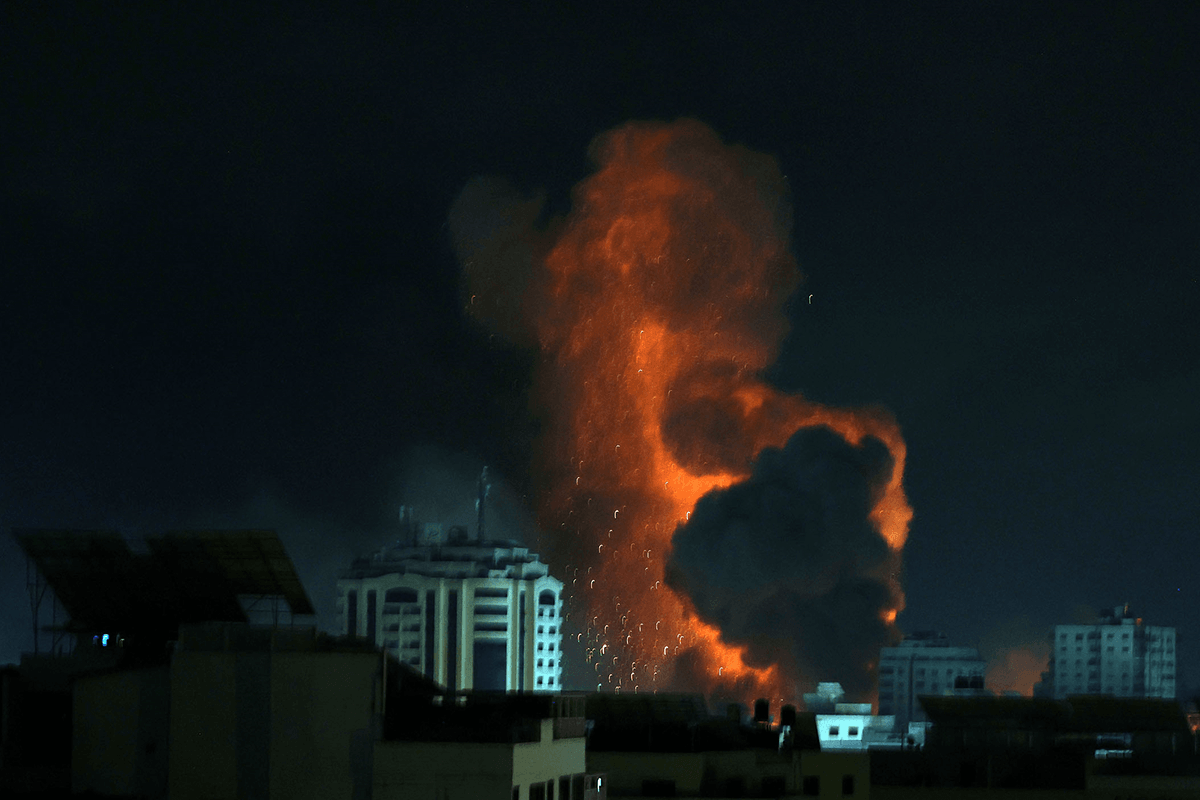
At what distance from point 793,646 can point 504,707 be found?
80.2 m

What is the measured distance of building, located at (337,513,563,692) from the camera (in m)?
151

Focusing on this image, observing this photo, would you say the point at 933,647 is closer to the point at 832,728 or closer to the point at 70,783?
the point at 832,728

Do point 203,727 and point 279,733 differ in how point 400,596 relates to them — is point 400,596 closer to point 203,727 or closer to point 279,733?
point 203,727

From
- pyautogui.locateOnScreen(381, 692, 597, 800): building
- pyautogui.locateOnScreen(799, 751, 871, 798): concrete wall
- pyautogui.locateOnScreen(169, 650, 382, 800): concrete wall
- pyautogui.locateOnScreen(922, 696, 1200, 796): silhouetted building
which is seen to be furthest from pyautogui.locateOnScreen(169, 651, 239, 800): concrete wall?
pyautogui.locateOnScreen(922, 696, 1200, 796): silhouetted building

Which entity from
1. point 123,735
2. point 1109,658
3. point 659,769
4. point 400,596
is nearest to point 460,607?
point 400,596

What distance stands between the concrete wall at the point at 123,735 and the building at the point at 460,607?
377 feet

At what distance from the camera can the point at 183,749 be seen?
33.4m

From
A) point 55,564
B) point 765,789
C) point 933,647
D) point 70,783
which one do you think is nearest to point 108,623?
point 55,564

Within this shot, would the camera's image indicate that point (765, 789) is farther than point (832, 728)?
No

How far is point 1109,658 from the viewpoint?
585 ft

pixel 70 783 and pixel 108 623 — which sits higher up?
pixel 108 623

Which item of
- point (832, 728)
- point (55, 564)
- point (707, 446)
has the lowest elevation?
point (832, 728)

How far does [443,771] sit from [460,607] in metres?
122

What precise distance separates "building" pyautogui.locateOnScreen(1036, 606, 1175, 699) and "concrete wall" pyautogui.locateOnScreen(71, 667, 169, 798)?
486 ft
